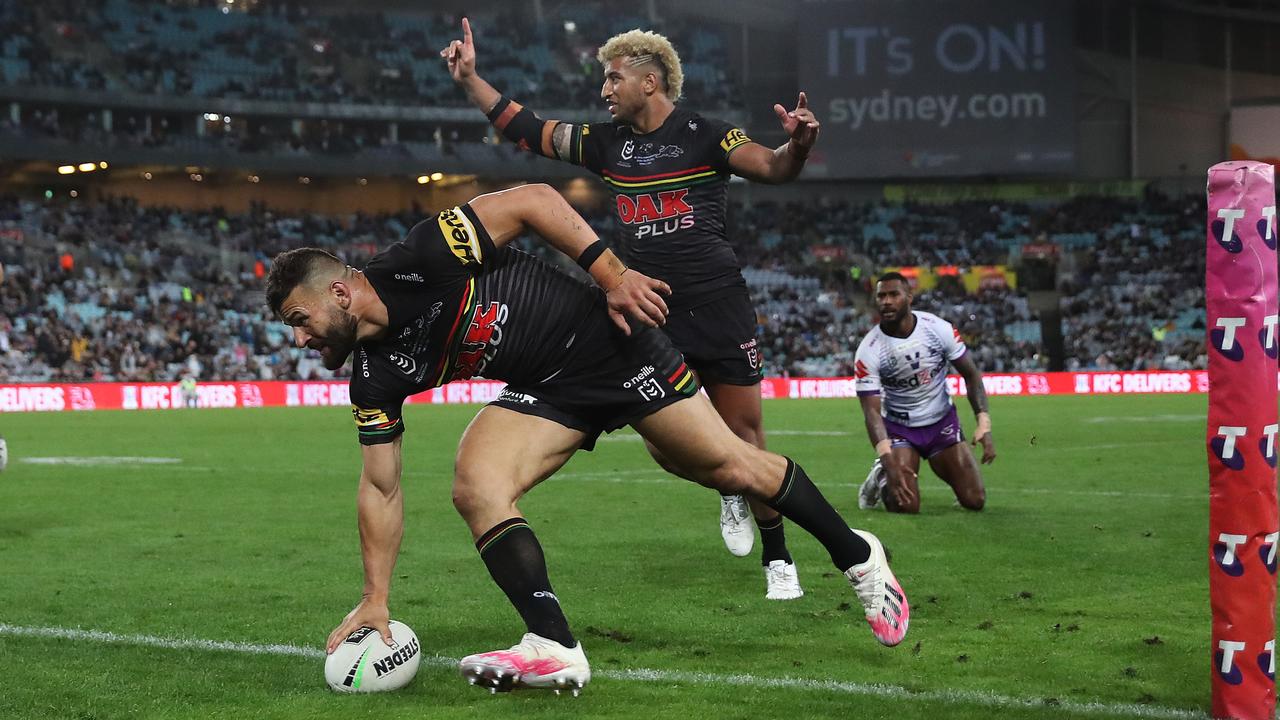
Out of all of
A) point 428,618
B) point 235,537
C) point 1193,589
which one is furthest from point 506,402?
point 235,537

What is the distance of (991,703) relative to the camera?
5086 mm

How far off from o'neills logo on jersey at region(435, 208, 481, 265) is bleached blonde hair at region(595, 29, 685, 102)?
2046mm

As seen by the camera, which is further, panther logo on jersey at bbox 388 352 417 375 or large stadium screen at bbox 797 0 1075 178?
large stadium screen at bbox 797 0 1075 178

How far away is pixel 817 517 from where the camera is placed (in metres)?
5.86

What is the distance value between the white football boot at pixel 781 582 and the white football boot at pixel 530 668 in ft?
8.00

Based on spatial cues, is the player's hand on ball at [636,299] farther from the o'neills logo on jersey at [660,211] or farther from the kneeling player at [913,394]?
the kneeling player at [913,394]

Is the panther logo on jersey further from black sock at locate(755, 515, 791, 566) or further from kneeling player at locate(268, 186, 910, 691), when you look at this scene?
black sock at locate(755, 515, 791, 566)

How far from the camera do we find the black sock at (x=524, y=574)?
5.30 meters

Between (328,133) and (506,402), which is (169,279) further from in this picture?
(506,402)

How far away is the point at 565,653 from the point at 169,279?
4424 centimetres

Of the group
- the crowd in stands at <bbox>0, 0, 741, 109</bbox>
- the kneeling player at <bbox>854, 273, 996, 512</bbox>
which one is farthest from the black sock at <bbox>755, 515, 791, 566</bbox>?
the crowd in stands at <bbox>0, 0, 741, 109</bbox>

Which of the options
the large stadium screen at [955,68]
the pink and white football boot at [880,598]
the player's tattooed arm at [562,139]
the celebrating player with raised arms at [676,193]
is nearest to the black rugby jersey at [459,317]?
the pink and white football boot at [880,598]

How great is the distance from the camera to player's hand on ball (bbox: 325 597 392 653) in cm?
559

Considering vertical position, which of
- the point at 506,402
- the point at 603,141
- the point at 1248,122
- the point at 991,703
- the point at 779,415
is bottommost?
the point at 779,415
